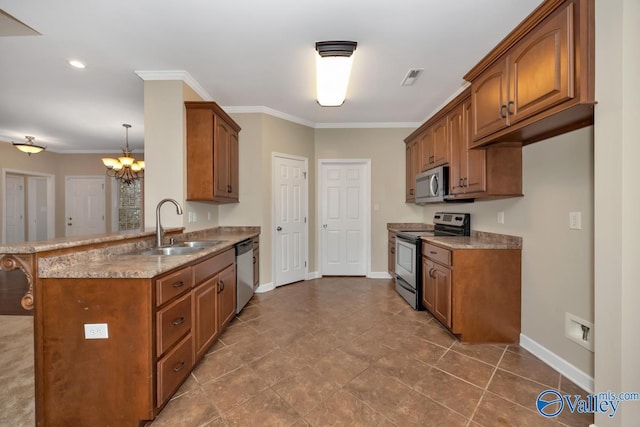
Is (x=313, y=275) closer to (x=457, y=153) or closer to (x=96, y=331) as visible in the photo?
(x=457, y=153)

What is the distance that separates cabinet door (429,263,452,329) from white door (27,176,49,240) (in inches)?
333

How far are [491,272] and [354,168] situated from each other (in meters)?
2.71

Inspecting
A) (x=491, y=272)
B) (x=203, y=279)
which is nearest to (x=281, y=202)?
(x=203, y=279)

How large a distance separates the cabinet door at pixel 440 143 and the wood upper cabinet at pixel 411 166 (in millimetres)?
498

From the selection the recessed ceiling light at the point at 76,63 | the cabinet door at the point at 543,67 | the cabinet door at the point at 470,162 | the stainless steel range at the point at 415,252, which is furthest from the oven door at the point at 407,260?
the recessed ceiling light at the point at 76,63

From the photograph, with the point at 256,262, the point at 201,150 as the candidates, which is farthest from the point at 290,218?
the point at 201,150

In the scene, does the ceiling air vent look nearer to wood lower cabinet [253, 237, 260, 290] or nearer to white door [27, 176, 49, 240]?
wood lower cabinet [253, 237, 260, 290]

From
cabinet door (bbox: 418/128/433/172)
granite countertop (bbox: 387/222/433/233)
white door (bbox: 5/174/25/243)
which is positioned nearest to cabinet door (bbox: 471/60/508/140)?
cabinet door (bbox: 418/128/433/172)

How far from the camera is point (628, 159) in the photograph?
47.4 inches

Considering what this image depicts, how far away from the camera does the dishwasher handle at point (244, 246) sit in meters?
2.91

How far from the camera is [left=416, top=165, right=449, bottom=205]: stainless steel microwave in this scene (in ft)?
9.94

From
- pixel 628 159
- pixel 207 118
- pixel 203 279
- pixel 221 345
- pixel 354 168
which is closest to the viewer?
pixel 628 159

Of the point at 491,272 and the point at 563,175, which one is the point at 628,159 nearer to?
the point at 563,175

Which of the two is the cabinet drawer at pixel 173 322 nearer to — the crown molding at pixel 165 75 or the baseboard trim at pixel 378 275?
the crown molding at pixel 165 75
